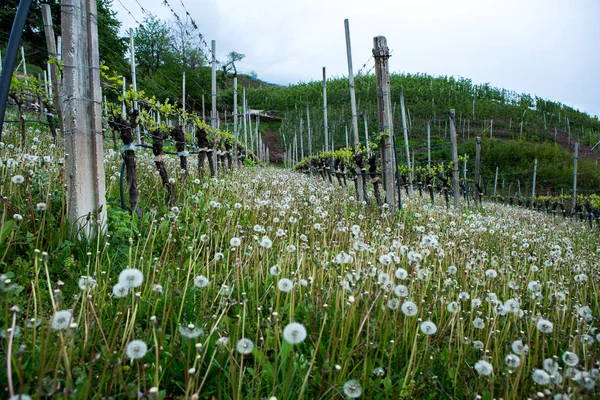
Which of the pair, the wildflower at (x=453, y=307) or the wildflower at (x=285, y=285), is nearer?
the wildflower at (x=285, y=285)

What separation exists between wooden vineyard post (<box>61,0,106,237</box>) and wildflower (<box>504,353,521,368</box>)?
355 centimetres

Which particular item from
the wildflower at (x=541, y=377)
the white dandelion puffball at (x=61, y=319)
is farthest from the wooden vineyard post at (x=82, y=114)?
the wildflower at (x=541, y=377)

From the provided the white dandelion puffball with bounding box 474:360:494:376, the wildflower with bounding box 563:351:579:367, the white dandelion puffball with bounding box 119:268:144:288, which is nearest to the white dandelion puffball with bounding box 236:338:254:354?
the white dandelion puffball with bounding box 119:268:144:288

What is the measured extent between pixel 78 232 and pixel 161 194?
8.52ft

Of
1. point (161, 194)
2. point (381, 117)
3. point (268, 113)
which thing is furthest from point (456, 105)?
point (161, 194)

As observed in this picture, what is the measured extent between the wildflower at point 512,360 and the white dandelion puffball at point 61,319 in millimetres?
1944

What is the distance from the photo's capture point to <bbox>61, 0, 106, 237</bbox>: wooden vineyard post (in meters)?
3.51

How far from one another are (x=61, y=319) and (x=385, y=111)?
299 inches

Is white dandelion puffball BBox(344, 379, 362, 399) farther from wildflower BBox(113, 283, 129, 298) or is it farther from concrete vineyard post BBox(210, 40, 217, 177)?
concrete vineyard post BBox(210, 40, 217, 177)

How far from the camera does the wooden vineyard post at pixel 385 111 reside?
7.90 meters

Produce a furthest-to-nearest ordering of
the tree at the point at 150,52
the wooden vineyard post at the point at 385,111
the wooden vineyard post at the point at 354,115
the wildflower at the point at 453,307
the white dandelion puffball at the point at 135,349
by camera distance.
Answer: the tree at the point at 150,52 < the wooden vineyard post at the point at 354,115 < the wooden vineyard post at the point at 385,111 < the wildflower at the point at 453,307 < the white dandelion puffball at the point at 135,349

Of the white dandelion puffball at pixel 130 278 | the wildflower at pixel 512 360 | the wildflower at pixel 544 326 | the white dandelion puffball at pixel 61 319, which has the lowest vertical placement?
the wildflower at pixel 512 360

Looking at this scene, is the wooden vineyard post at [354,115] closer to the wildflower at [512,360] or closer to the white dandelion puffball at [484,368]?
the wildflower at [512,360]

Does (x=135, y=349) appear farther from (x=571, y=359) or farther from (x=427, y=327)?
(x=571, y=359)
